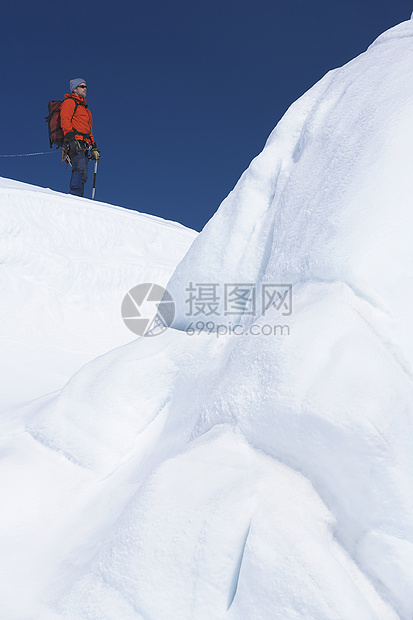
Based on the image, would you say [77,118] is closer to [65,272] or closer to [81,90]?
[81,90]

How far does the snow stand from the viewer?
1.58 m

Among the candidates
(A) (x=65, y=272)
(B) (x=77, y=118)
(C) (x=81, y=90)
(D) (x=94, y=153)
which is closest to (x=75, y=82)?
(C) (x=81, y=90)

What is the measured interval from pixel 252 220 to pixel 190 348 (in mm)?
828

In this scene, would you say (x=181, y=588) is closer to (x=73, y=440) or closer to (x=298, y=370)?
(x=298, y=370)

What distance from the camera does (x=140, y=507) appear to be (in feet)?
5.88

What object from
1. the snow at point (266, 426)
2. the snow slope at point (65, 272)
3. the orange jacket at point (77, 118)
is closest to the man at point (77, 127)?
the orange jacket at point (77, 118)

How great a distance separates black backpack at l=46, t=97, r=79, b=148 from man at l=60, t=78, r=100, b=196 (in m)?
0.07

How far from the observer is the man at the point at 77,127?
22.1 ft

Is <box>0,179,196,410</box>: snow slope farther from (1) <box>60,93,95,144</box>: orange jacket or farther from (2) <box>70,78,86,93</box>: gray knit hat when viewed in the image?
(2) <box>70,78,86,93</box>: gray knit hat

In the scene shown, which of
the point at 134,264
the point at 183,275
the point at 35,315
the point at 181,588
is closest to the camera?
the point at 181,588

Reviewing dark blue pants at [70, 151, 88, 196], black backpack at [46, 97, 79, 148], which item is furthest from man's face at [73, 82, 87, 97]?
dark blue pants at [70, 151, 88, 196]

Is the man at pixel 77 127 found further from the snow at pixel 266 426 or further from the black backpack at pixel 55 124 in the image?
the snow at pixel 266 426

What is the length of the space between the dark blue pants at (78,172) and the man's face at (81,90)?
0.80m

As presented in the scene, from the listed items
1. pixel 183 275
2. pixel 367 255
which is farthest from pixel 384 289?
pixel 183 275
